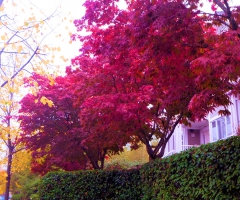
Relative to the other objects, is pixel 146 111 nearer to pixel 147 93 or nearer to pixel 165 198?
pixel 147 93

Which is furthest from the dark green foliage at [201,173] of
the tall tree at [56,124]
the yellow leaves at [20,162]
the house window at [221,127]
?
the yellow leaves at [20,162]

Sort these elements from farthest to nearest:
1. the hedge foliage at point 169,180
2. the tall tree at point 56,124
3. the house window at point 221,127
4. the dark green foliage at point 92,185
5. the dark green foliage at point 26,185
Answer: the dark green foliage at point 26,185
the house window at point 221,127
the tall tree at point 56,124
the dark green foliage at point 92,185
the hedge foliage at point 169,180

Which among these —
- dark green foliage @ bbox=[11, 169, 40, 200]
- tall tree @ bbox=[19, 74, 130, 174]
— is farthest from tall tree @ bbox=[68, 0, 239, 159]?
dark green foliage @ bbox=[11, 169, 40, 200]

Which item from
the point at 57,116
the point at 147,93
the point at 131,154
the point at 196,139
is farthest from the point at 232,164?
the point at 131,154

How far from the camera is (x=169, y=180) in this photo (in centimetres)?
866

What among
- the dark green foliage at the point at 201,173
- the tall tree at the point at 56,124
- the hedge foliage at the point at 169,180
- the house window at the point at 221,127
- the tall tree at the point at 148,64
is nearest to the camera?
the dark green foliage at the point at 201,173

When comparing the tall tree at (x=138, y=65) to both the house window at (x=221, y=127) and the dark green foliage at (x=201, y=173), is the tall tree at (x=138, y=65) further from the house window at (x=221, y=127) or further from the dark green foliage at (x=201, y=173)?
the house window at (x=221, y=127)

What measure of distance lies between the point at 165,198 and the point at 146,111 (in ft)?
9.16

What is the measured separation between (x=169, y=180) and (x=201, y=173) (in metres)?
1.76

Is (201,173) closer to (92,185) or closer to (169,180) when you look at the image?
(169,180)

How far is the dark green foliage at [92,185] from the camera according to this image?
37.7ft

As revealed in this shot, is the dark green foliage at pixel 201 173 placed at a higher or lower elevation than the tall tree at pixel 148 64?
lower

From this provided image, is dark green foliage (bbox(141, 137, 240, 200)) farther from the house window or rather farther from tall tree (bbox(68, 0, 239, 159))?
the house window

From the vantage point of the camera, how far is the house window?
53.4ft
